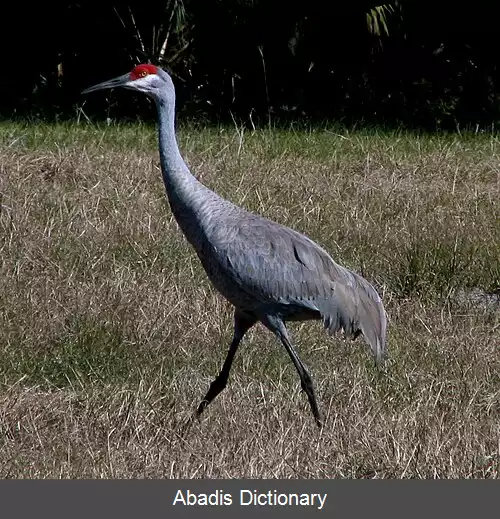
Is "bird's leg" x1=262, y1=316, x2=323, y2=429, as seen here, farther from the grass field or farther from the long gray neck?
the long gray neck

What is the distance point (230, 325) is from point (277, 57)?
6710 millimetres

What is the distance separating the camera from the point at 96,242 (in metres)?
7.09

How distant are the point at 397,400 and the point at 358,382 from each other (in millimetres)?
193

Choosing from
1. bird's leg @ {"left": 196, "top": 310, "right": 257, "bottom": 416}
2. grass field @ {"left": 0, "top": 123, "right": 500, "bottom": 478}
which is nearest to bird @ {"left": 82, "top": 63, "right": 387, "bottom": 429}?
bird's leg @ {"left": 196, "top": 310, "right": 257, "bottom": 416}

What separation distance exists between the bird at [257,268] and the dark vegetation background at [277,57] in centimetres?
644

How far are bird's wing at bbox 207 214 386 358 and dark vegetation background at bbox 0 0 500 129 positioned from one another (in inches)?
252

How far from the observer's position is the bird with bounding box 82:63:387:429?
197 inches

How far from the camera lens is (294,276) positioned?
5.09 metres

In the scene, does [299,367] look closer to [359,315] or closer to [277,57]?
[359,315]

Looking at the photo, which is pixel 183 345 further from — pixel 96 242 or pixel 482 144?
pixel 482 144

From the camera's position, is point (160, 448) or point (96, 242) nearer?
point (160, 448)

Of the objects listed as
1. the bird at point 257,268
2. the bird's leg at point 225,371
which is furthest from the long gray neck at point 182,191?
the bird's leg at point 225,371

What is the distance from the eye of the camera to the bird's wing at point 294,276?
5.00 meters

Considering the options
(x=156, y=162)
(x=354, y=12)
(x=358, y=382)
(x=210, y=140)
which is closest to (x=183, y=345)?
(x=358, y=382)
